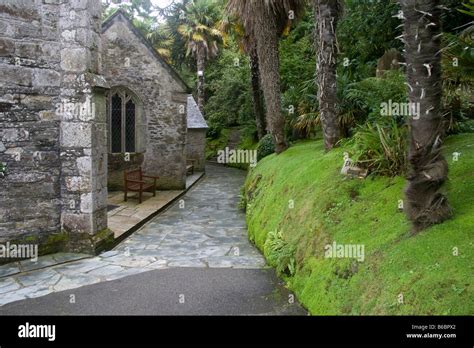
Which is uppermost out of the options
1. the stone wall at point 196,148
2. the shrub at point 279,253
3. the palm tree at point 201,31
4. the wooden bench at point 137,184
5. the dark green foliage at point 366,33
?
the palm tree at point 201,31

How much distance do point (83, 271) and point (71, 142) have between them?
2.36 metres

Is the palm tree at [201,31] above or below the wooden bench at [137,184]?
above

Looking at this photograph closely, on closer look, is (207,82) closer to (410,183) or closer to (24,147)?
(24,147)

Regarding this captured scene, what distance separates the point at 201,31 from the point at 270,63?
1810 centimetres

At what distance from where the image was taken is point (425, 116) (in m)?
4.09

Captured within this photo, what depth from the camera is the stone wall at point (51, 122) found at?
22.0ft

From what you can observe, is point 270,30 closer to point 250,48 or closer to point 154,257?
point 250,48

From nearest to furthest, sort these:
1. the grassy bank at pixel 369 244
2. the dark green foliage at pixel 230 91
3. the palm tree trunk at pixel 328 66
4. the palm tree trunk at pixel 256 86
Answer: the grassy bank at pixel 369 244 < the palm tree trunk at pixel 328 66 < the palm tree trunk at pixel 256 86 < the dark green foliage at pixel 230 91

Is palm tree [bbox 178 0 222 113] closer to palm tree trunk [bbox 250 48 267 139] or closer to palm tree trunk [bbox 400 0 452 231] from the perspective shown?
palm tree trunk [bbox 250 48 267 139]

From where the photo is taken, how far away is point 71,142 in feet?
23.6

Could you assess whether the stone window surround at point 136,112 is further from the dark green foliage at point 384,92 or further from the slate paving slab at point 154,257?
the dark green foliage at point 384,92

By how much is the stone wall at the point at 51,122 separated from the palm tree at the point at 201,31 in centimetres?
2146

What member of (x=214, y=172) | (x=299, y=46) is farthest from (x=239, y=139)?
(x=299, y=46)

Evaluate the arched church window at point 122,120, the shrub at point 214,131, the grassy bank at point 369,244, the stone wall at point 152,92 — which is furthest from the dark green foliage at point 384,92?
the shrub at point 214,131
